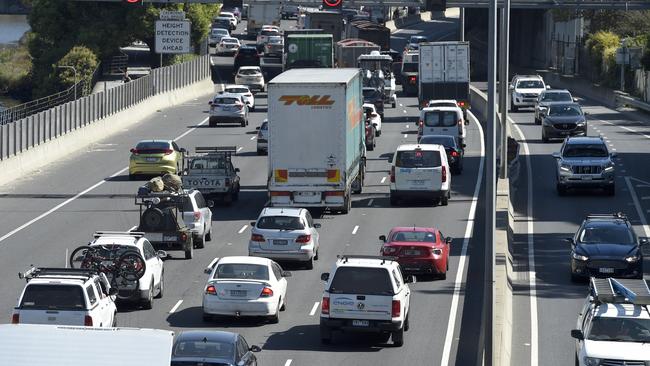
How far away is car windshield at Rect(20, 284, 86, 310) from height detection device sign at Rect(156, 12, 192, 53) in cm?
5514

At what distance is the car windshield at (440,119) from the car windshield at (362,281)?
30.7m

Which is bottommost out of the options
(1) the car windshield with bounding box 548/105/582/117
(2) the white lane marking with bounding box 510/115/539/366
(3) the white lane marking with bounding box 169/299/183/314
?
(2) the white lane marking with bounding box 510/115/539/366

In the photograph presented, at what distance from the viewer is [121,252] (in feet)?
101

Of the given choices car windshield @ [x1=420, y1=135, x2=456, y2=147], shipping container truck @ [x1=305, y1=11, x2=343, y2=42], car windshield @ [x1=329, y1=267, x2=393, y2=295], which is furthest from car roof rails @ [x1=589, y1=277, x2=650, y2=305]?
shipping container truck @ [x1=305, y1=11, x2=343, y2=42]

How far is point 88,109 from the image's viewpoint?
65.8 m

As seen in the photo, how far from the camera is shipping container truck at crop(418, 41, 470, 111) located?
74.8 metres

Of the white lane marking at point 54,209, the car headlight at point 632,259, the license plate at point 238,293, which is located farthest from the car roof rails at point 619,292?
the white lane marking at point 54,209

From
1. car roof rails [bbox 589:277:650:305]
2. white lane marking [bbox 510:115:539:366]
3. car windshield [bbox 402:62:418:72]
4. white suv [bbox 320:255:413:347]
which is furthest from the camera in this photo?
car windshield [bbox 402:62:418:72]

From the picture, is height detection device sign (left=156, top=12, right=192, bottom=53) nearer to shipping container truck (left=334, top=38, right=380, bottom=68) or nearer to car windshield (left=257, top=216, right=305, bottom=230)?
shipping container truck (left=334, top=38, right=380, bottom=68)

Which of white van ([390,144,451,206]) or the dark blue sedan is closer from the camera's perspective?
the dark blue sedan

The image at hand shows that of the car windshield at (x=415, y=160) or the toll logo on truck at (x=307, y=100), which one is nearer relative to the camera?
the toll logo on truck at (x=307, y=100)

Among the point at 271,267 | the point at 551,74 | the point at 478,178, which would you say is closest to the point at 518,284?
the point at 271,267

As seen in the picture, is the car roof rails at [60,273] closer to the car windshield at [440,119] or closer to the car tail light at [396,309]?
the car tail light at [396,309]

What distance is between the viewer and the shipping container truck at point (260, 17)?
136 metres
